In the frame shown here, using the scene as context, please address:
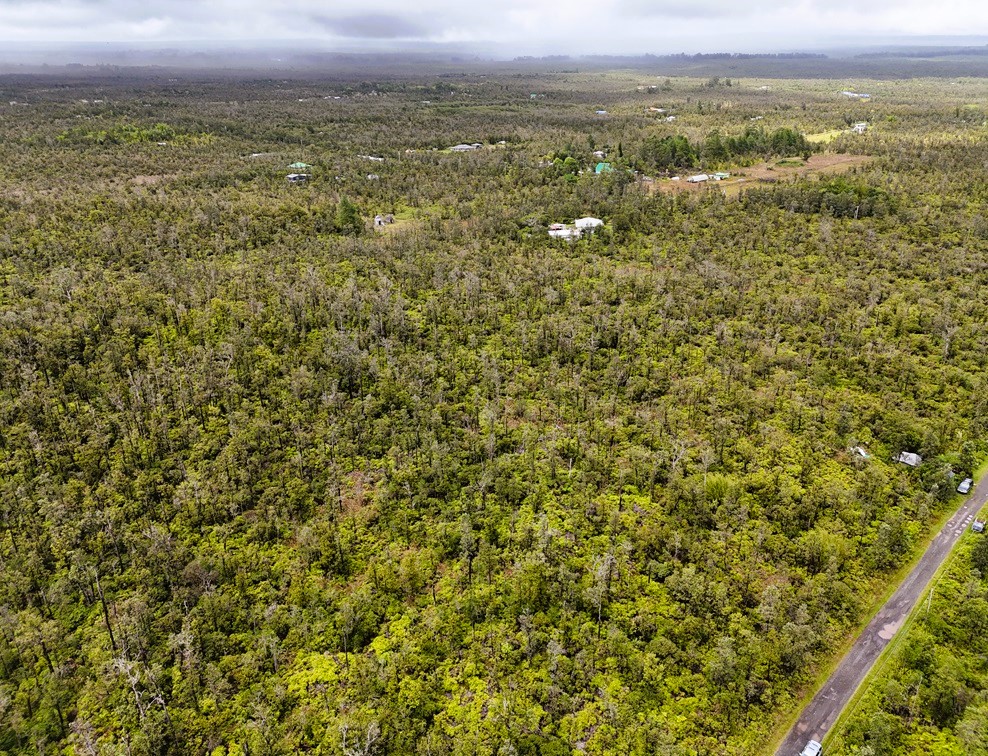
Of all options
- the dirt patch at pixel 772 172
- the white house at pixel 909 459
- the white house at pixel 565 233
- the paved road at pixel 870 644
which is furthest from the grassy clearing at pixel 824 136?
the paved road at pixel 870 644

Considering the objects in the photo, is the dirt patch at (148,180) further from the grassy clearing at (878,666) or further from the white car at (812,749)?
the grassy clearing at (878,666)

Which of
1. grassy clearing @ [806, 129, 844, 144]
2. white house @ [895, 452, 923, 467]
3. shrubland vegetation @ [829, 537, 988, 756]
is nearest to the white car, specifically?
shrubland vegetation @ [829, 537, 988, 756]

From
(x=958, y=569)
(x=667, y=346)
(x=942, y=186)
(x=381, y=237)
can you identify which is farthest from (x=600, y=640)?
(x=942, y=186)

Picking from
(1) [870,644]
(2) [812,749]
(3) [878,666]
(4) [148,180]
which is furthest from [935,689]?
(4) [148,180]

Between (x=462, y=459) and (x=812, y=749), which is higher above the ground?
(x=462, y=459)

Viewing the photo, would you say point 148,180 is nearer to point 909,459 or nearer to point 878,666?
point 909,459
